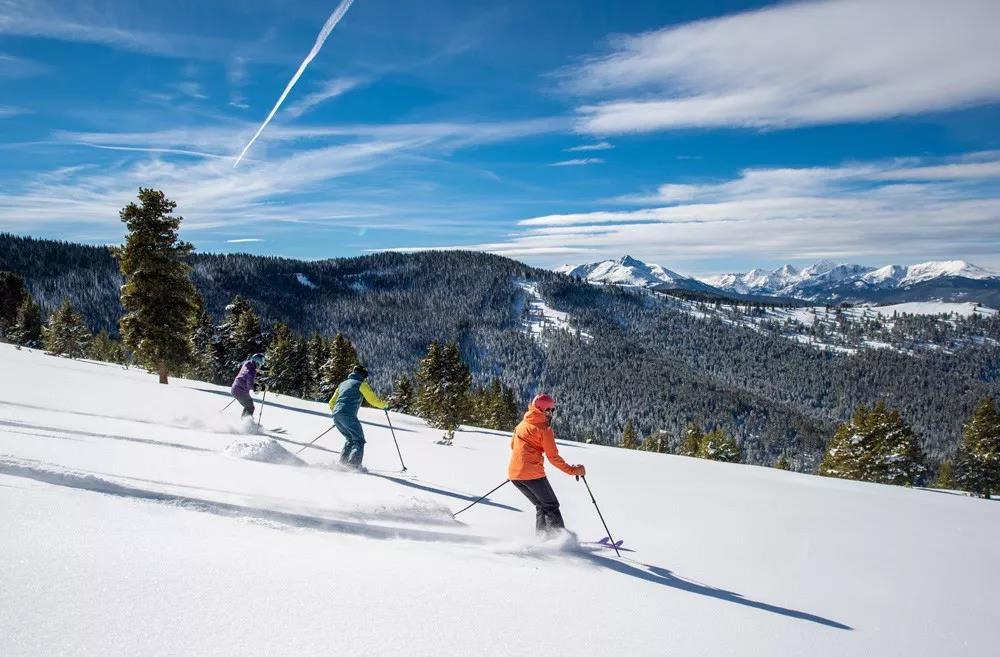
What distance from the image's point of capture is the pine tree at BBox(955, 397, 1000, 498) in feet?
118

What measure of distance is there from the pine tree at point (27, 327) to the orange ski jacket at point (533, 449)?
65462 millimetres

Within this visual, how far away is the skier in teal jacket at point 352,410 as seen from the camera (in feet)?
31.3

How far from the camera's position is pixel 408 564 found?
188 inches

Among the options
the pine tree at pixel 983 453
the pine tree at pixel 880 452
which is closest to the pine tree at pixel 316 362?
the pine tree at pixel 880 452

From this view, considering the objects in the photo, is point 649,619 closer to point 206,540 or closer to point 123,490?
point 206,540

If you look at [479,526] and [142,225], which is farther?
[142,225]

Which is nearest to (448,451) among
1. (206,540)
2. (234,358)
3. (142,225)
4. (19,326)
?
(206,540)

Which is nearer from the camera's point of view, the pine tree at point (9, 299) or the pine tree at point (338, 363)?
the pine tree at point (338, 363)

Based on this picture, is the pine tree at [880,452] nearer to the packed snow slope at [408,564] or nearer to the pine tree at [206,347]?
the packed snow slope at [408,564]

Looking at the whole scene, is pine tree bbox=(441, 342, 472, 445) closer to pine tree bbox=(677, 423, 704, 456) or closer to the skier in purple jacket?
the skier in purple jacket

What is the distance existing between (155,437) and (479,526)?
640 centimetres

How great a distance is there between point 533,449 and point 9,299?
239ft

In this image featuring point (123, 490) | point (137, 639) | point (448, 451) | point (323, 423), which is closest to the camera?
point (137, 639)

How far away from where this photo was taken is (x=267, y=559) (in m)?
4.15
